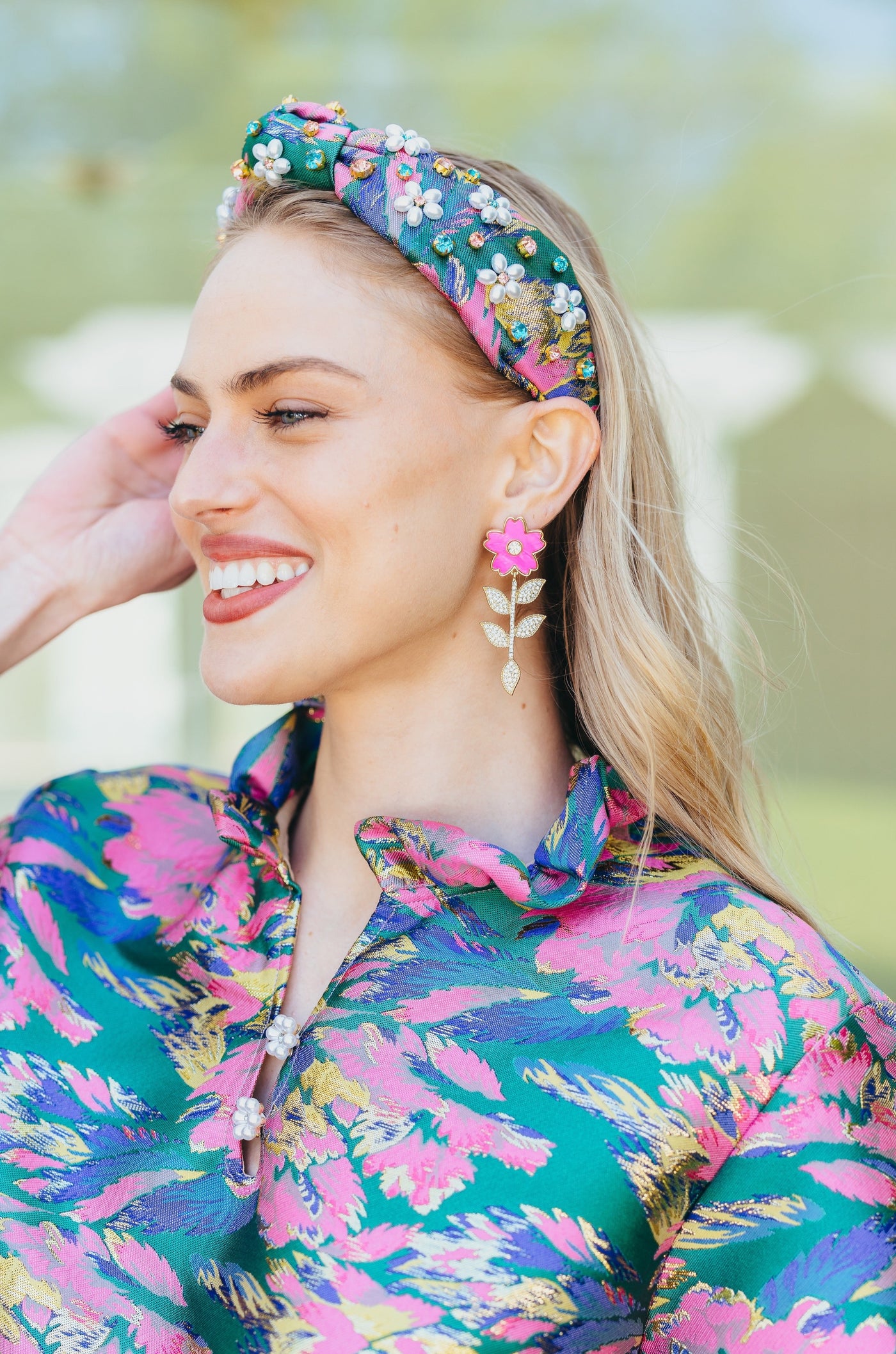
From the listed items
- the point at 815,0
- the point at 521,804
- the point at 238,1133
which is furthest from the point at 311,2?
the point at 238,1133

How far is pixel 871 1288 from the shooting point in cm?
106

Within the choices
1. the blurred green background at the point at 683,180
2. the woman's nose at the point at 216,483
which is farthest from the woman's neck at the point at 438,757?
the blurred green background at the point at 683,180

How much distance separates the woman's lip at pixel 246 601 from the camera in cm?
132

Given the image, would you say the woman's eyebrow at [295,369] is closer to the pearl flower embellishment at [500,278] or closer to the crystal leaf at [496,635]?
the pearl flower embellishment at [500,278]

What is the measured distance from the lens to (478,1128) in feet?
3.84

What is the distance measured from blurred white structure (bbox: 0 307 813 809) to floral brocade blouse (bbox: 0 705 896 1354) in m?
3.28

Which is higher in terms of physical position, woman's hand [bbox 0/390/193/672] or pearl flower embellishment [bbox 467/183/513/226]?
pearl flower embellishment [bbox 467/183/513/226]

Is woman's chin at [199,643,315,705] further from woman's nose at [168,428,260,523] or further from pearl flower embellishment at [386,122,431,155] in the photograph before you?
pearl flower embellishment at [386,122,431,155]

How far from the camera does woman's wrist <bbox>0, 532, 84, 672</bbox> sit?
1694 mm

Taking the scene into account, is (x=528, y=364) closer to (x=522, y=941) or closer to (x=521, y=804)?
(x=521, y=804)

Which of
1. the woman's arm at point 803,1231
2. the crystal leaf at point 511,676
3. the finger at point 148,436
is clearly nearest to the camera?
the woman's arm at point 803,1231

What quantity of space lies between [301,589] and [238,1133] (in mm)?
525

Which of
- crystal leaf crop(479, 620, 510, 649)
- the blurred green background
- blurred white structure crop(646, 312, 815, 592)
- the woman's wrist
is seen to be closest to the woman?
crystal leaf crop(479, 620, 510, 649)

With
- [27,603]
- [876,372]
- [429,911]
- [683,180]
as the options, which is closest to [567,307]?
[429,911]
